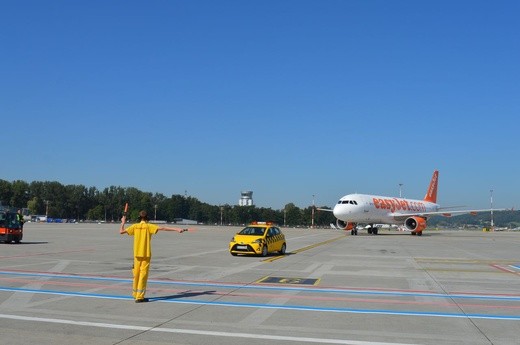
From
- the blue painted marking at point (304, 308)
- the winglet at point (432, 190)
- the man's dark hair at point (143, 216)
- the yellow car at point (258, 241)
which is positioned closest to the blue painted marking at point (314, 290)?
the blue painted marking at point (304, 308)

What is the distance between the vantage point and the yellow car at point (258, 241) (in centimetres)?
2503

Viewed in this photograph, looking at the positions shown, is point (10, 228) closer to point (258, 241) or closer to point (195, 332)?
point (258, 241)

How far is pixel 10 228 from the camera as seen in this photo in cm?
3083

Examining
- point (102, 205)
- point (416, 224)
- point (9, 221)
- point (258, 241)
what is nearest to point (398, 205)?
point (416, 224)

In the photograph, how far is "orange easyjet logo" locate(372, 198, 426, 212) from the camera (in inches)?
2425

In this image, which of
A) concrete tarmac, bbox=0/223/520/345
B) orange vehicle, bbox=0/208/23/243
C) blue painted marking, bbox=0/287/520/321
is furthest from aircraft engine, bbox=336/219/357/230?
blue painted marking, bbox=0/287/520/321

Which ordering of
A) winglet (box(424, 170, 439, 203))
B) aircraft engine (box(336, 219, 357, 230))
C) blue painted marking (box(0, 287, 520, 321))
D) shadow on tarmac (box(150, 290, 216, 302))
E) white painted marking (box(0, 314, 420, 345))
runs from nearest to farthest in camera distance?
1. white painted marking (box(0, 314, 420, 345))
2. blue painted marking (box(0, 287, 520, 321))
3. shadow on tarmac (box(150, 290, 216, 302))
4. aircraft engine (box(336, 219, 357, 230))
5. winglet (box(424, 170, 439, 203))

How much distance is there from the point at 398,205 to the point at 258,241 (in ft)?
146

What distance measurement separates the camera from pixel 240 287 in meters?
14.3

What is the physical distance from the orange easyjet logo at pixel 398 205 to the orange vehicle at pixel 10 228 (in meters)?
39.5

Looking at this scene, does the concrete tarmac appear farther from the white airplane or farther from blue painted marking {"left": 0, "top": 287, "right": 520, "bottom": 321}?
the white airplane

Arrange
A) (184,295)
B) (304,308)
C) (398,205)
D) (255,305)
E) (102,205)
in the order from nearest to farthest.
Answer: (304,308)
(255,305)
(184,295)
(398,205)
(102,205)

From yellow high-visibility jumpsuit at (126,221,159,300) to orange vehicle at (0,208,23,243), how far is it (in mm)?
21462

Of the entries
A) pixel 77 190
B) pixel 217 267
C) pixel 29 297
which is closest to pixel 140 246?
pixel 29 297
